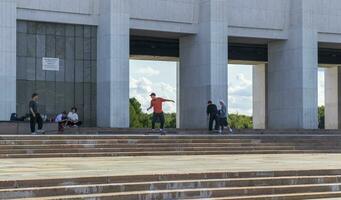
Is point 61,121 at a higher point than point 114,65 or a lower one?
lower

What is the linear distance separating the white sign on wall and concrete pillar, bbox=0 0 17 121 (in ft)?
5.97

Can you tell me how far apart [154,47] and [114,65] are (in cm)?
817

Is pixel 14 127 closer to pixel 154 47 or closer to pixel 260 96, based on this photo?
pixel 154 47

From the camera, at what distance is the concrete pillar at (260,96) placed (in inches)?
1761

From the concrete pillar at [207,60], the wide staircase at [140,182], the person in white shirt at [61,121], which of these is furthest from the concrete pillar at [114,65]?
the wide staircase at [140,182]

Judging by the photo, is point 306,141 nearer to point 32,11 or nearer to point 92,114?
point 92,114

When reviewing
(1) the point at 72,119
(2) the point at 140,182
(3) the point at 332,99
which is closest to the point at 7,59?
(1) the point at 72,119

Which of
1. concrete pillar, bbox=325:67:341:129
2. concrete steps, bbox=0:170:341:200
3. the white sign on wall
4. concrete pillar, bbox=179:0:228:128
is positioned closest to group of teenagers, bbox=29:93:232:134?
the white sign on wall

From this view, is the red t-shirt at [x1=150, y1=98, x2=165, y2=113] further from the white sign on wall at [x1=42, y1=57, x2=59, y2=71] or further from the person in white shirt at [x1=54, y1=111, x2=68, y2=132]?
the white sign on wall at [x1=42, y1=57, x2=59, y2=71]

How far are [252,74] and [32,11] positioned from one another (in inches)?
797

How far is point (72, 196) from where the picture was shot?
35.6ft

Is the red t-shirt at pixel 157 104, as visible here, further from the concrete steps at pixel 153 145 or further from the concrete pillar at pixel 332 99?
the concrete pillar at pixel 332 99

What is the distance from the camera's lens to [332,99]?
47.5 m

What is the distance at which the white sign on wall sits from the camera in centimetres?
3112
